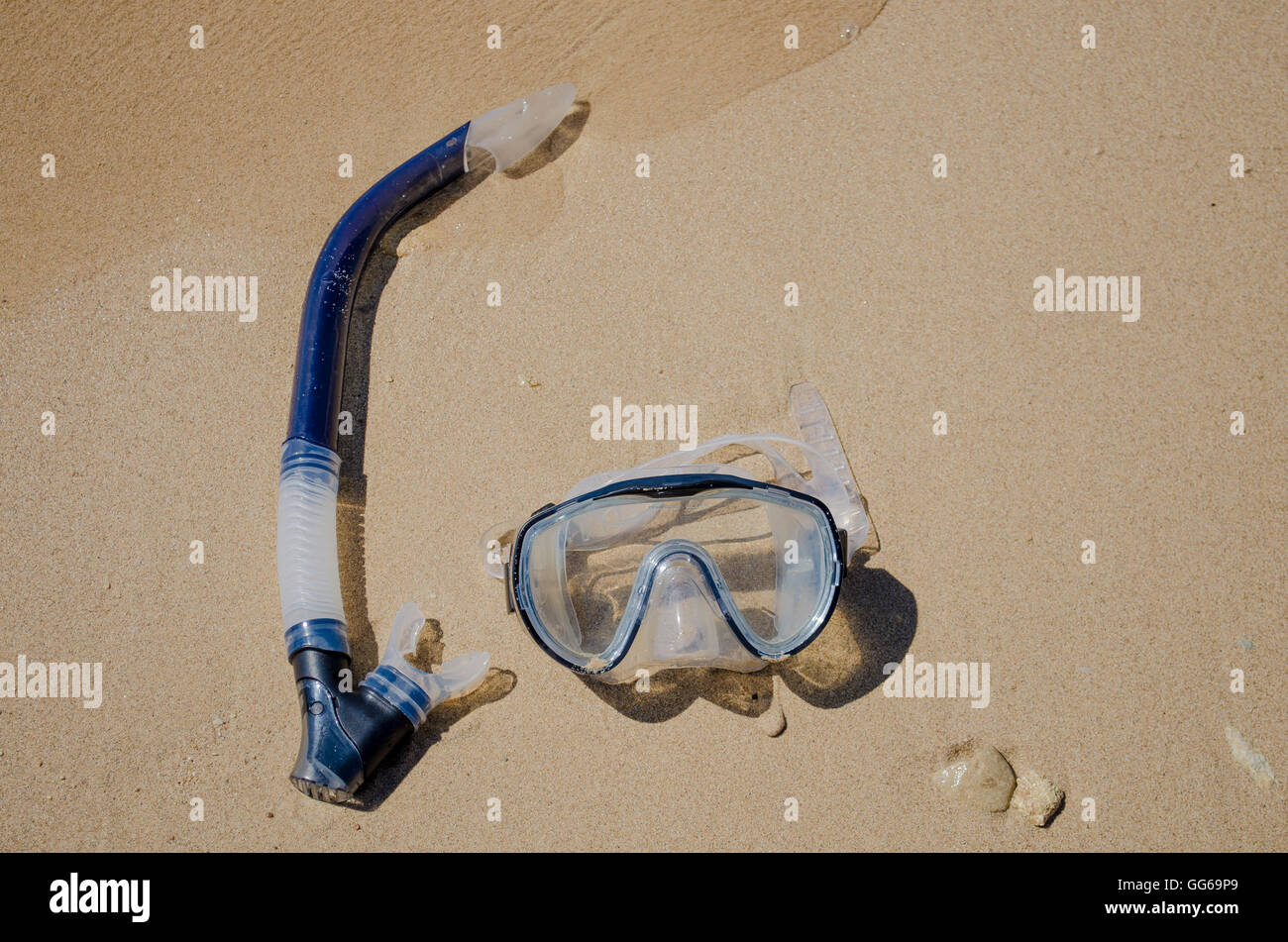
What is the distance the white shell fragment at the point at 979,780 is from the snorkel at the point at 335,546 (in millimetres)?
1568

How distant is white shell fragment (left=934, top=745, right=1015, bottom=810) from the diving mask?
0.69 meters

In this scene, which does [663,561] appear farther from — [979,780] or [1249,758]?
[1249,758]

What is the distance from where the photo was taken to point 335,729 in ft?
8.92

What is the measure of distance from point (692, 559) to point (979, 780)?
1.18 metres

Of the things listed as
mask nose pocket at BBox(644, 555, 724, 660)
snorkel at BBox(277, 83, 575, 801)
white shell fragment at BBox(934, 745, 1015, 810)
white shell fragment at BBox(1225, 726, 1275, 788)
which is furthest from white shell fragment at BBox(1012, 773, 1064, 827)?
snorkel at BBox(277, 83, 575, 801)

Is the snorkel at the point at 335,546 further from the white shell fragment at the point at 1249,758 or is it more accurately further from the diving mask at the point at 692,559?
the white shell fragment at the point at 1249,758

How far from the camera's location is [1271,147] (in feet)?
11.3

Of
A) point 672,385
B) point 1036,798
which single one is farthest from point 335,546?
point 1036,798

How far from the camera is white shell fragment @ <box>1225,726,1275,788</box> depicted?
2865 millimetres

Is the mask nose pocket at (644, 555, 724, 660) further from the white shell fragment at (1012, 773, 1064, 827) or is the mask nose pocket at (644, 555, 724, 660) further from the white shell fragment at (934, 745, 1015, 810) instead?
the white shell fragment at (1012, 773, 1064, 827)

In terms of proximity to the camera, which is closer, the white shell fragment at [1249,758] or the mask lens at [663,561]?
the mask lens at [663,561]

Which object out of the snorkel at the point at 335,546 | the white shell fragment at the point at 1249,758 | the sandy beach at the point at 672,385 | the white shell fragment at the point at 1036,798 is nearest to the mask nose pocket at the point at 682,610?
the sandy beach at the point at 672,385

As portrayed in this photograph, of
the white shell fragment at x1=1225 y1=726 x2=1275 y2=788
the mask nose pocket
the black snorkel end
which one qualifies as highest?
the mask nose pocket

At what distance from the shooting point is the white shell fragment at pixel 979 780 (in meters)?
2.82
